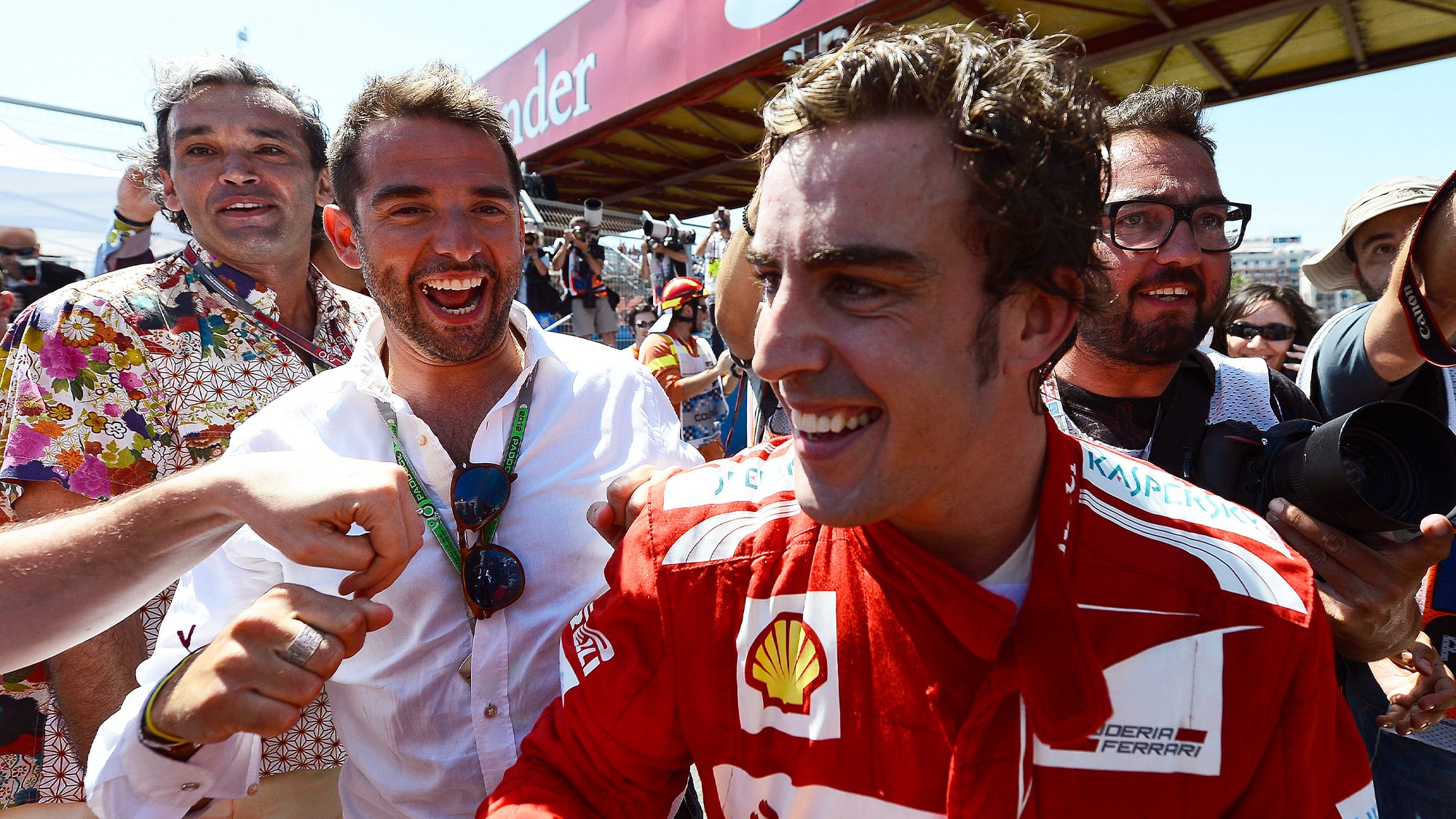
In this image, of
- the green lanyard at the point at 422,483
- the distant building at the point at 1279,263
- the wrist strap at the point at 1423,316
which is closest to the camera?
A: the wrist strap at the point at 1423,316

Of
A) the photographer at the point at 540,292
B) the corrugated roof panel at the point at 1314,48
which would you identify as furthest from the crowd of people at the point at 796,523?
the photographer at the point at 540,292

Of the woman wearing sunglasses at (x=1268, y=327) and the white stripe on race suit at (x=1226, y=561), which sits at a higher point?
the woman wearing sunglasses at (x=1268, y=327)

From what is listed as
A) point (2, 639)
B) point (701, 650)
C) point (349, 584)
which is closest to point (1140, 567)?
point (701, 650)

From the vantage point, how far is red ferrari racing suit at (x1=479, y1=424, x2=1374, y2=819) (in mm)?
1167

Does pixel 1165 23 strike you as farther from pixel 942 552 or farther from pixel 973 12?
pixel 942 552

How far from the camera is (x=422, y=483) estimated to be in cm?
193

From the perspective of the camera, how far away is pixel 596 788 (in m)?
1.37

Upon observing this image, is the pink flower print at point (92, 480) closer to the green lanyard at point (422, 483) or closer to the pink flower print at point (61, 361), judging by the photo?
the pink flower print at point (61, 361)

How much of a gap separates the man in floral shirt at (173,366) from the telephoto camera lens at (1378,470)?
222 centimetres

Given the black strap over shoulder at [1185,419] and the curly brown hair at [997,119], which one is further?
the black strap over shoulder at [1185,419]

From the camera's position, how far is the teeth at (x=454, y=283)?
2.06m

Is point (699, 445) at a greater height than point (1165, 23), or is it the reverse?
point (1165, 23)

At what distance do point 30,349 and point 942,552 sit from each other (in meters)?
2.36

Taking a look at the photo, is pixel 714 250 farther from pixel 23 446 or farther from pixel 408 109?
pixel 23 446
